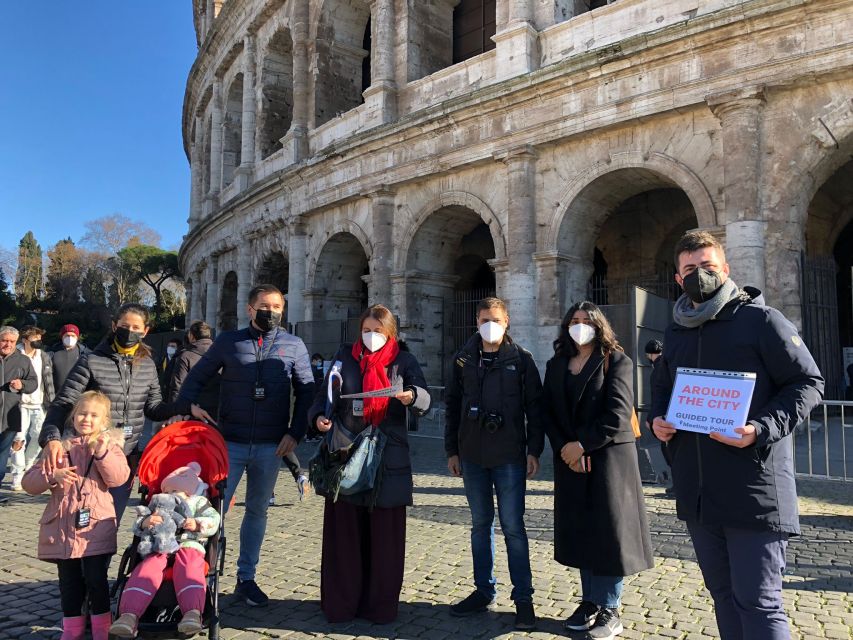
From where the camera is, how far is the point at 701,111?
9141 mm

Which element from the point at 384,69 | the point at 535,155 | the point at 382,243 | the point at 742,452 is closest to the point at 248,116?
the point at 384,69

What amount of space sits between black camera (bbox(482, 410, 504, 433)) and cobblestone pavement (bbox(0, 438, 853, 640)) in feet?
3.52

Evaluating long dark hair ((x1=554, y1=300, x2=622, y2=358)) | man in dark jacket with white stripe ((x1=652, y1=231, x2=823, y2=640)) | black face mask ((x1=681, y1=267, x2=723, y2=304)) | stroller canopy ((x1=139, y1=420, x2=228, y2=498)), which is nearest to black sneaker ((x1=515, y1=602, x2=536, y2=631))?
man in dark jacket with white stripe ((x1=652, y1=231, x2=823, y2=640))

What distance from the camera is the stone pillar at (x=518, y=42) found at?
35.7 ft

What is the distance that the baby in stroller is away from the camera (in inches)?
120


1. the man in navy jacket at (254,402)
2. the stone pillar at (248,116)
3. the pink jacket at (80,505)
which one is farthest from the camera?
the stone pillar at (248,116)

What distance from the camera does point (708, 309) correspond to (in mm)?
2586

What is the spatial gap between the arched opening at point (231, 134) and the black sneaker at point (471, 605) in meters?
20.0

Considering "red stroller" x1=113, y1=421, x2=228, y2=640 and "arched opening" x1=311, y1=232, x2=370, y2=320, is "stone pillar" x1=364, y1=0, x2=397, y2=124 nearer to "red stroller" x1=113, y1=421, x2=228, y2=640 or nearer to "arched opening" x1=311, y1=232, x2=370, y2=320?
"arched opening" x1=311, y1=232, x2=370, y2=320

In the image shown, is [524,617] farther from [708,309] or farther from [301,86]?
[301,86]

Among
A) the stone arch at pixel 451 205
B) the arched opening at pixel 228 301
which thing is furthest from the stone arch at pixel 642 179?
the arched opening at pixel 228 301

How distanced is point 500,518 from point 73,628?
2.31m

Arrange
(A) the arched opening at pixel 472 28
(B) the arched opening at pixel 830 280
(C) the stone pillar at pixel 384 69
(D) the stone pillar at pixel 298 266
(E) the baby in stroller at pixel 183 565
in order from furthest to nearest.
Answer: (D) the stone pillar at pixel 298 266 < (A) the arched opening at pixel 472 28 < (C) the stone pillar at pixel 384 69 < (B) the arched opening at pixel 830 280 < (E) the baby in stroller at pixel 183 565

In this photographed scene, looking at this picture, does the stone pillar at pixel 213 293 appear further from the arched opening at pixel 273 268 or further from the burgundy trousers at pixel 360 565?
the burgundy trousers at pixel 360 565
